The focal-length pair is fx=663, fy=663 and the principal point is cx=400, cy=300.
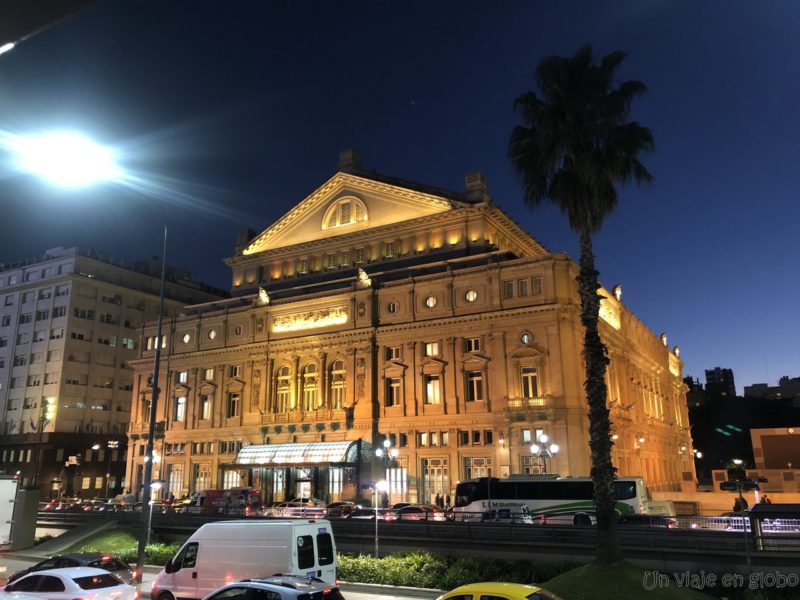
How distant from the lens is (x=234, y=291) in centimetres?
8338

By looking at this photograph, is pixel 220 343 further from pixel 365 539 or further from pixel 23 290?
pixel 365 539

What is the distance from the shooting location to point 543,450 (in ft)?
176

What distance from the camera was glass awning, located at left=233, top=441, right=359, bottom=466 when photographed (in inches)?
2334

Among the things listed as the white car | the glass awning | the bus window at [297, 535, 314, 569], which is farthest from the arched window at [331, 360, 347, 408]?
the white car

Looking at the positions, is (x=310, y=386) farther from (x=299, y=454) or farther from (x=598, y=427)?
(x=598, y=427)

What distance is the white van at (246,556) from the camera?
60.4 ft

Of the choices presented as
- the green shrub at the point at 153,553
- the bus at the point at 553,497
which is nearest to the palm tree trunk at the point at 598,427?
the bus at the point at 553,497

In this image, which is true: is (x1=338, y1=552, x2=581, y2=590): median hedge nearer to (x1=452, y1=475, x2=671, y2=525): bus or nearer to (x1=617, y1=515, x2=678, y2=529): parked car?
(x1=617, y1=515, x2=678, y2=529): parked car

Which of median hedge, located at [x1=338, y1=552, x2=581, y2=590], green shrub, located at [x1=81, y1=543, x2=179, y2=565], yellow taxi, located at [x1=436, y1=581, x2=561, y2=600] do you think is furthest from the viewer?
green shrub, located at [x1=81, y1=543, x2=179, y2=565]

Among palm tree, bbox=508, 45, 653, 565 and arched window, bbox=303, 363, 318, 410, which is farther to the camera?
arched window, bbox=303, 363, 318, 410

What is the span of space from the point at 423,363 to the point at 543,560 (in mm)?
37565

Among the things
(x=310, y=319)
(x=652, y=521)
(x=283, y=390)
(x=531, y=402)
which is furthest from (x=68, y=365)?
(x=652, y=521)

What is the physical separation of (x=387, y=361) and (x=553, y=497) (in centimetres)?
2767

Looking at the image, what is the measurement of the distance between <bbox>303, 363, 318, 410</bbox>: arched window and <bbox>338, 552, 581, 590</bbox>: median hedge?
4175 cm
